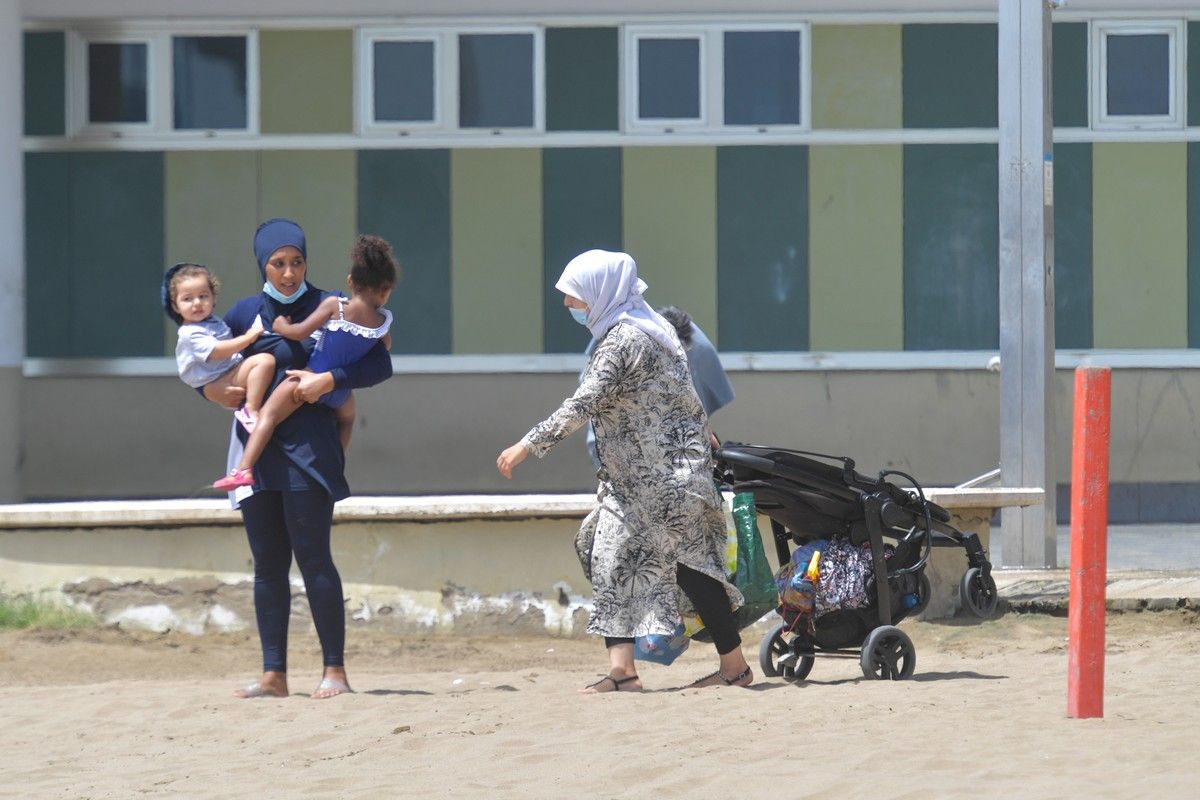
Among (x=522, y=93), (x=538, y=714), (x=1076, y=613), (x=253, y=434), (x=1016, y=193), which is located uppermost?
(x=522, y=93)

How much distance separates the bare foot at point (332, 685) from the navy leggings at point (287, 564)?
3 centimetres

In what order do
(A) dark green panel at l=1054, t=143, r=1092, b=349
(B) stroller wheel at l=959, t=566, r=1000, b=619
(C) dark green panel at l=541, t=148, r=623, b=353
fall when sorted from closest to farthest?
(B) stroller wheel at l=959, t=566, r=1000, b=619 < (A) dark green panel at l=1054, t=143, r=1092, b=349 < (C) dark green panel at l=541, t=148, r=623, b=353

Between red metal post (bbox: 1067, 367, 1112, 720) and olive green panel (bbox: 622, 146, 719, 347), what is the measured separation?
809 cm

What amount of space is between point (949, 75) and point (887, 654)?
762 cm

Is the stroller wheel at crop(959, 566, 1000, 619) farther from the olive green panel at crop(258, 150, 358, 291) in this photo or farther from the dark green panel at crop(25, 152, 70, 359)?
the dark green panel at crop(25, 152, 70, 359)

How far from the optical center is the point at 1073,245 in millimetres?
13594

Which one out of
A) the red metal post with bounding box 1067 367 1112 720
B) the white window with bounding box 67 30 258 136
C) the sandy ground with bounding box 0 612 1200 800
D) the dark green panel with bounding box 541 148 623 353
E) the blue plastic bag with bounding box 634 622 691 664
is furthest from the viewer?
the white window with bounding box 67 30 258 136

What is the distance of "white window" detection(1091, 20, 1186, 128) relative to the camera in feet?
44.3

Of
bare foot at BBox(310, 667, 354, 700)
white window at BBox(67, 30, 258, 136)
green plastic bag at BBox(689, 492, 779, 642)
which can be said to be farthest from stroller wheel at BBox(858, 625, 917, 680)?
white window at BBox(67, 30, 258, 136)

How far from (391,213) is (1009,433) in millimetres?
5633

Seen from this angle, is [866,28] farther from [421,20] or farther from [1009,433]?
[1009,433]

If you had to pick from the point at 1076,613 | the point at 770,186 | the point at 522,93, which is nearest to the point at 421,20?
the point at 522,93

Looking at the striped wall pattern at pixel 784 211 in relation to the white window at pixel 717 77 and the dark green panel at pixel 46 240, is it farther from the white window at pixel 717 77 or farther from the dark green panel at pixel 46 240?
the dark green panel at pixel 46 240

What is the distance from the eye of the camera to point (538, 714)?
618 centimetres
